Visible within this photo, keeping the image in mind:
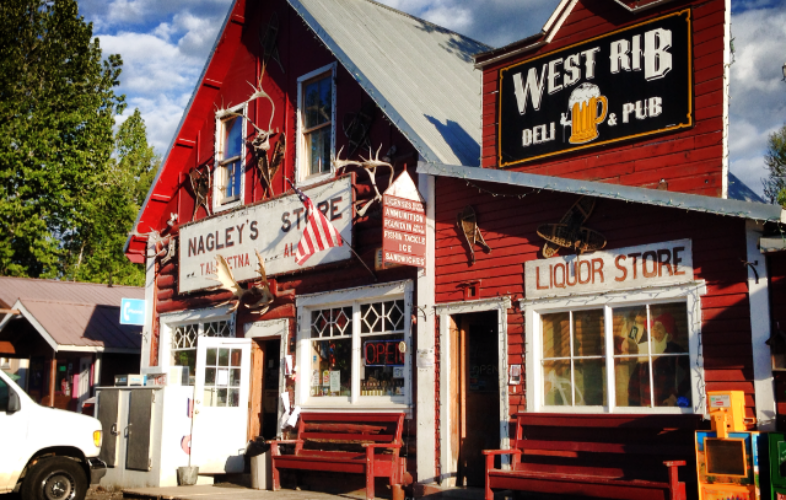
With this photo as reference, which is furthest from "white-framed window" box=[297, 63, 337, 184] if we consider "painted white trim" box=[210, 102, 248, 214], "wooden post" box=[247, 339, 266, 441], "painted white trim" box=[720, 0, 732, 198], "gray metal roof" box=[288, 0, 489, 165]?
"painted white trim" box=[720, 0, 732, 198]

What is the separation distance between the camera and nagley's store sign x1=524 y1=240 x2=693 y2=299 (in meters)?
8.83

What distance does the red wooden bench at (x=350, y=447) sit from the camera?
36.0ft

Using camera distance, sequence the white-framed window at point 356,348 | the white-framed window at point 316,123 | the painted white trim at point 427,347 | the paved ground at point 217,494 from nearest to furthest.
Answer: the painted white trim at point 427,347, the paved ground at point 217,494, the white-framed window at point 356,348, the white-framed window at point 316,123

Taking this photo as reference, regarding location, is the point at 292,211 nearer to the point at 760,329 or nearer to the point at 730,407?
the point at 760,329

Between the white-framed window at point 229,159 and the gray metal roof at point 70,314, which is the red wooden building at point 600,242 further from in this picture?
the gray metal roof at point 70,314

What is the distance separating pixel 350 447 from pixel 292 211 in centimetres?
399

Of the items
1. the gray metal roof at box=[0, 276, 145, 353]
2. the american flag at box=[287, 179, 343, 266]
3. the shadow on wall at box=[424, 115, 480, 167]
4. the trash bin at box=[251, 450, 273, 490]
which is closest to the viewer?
the american flag at box=[287, 179, 343, 266]

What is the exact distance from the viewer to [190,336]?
52.9 ft

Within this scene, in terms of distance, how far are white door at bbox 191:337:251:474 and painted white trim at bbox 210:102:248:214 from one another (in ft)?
9.03

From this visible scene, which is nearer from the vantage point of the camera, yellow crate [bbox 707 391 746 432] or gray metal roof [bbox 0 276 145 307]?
yellow crate [bbox 707 391 746 432]

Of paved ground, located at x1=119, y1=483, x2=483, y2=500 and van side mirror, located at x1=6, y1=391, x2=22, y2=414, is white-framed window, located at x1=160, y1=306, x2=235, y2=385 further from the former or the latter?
van side mirror, located at x1=6, y1=391, x2=22, y2=414

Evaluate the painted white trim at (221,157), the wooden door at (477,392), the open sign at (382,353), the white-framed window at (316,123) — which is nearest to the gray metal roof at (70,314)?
the painted white trim at (221,157)

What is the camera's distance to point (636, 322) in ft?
30.2

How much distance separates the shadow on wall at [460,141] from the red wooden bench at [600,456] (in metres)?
4.04
